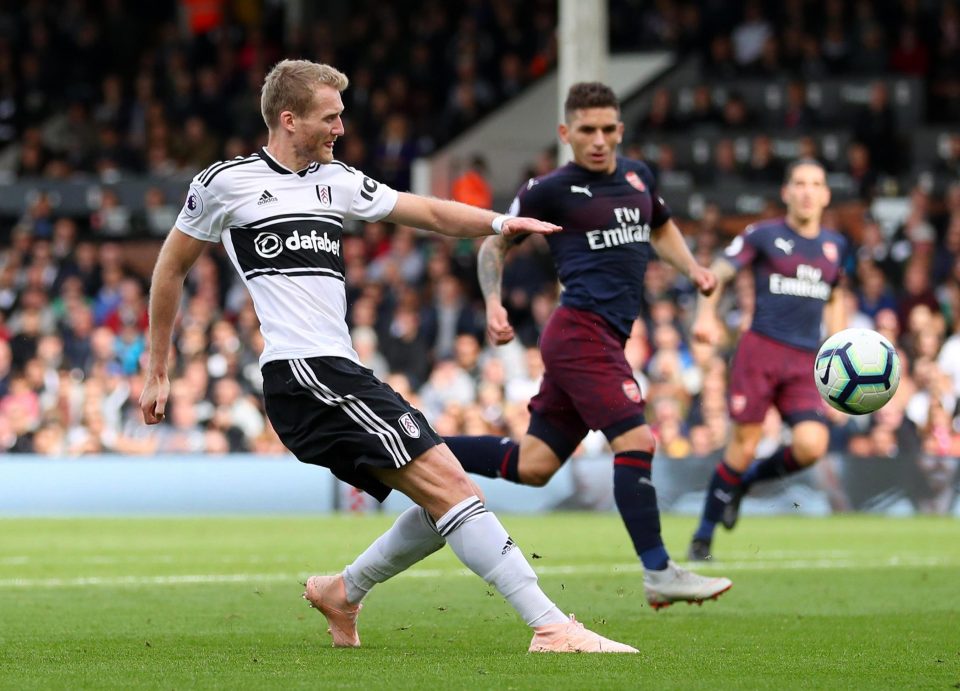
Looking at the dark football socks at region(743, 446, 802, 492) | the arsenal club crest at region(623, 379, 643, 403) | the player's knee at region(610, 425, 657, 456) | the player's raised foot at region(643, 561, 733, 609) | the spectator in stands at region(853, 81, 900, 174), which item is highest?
the spectator in stands at region(853, 81, 900, 174)

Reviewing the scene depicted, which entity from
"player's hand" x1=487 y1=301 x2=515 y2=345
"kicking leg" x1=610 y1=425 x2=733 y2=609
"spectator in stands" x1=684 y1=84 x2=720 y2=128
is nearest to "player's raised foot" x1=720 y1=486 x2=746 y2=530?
"kicking leg" x1=610 y1=425 x2=733 y2=609

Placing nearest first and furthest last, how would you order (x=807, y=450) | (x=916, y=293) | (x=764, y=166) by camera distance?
(x=807, y=450) → (x=916, y=293) → (x=764, y=166)

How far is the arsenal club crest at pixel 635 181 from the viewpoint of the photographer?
8492 millimetres

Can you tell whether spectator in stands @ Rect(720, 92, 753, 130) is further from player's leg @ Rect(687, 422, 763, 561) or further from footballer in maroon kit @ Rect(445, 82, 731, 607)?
footballer in maroon kit @ Rect(445, 82, 731, 607)

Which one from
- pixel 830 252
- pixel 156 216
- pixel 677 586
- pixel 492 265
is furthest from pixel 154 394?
pixel 156 216

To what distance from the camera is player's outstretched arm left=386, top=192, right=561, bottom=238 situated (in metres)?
6.36

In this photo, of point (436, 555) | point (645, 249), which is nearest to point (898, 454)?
point (436, 555)

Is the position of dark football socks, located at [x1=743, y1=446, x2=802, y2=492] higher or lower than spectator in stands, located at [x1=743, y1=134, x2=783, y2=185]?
lower

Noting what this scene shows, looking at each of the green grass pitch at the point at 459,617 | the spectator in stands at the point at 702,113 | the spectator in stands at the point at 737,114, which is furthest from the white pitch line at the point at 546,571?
the spectator in stands at the point at 702,113

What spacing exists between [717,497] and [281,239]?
510cm

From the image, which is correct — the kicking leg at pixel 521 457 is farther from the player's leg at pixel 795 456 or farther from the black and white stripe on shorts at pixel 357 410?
the player's leg at pixel 795 456

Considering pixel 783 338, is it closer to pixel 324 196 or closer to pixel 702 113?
pixel 324 196

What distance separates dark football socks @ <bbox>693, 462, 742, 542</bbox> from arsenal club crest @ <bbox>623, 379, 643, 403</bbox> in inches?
96.3

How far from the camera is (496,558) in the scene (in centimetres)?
625
